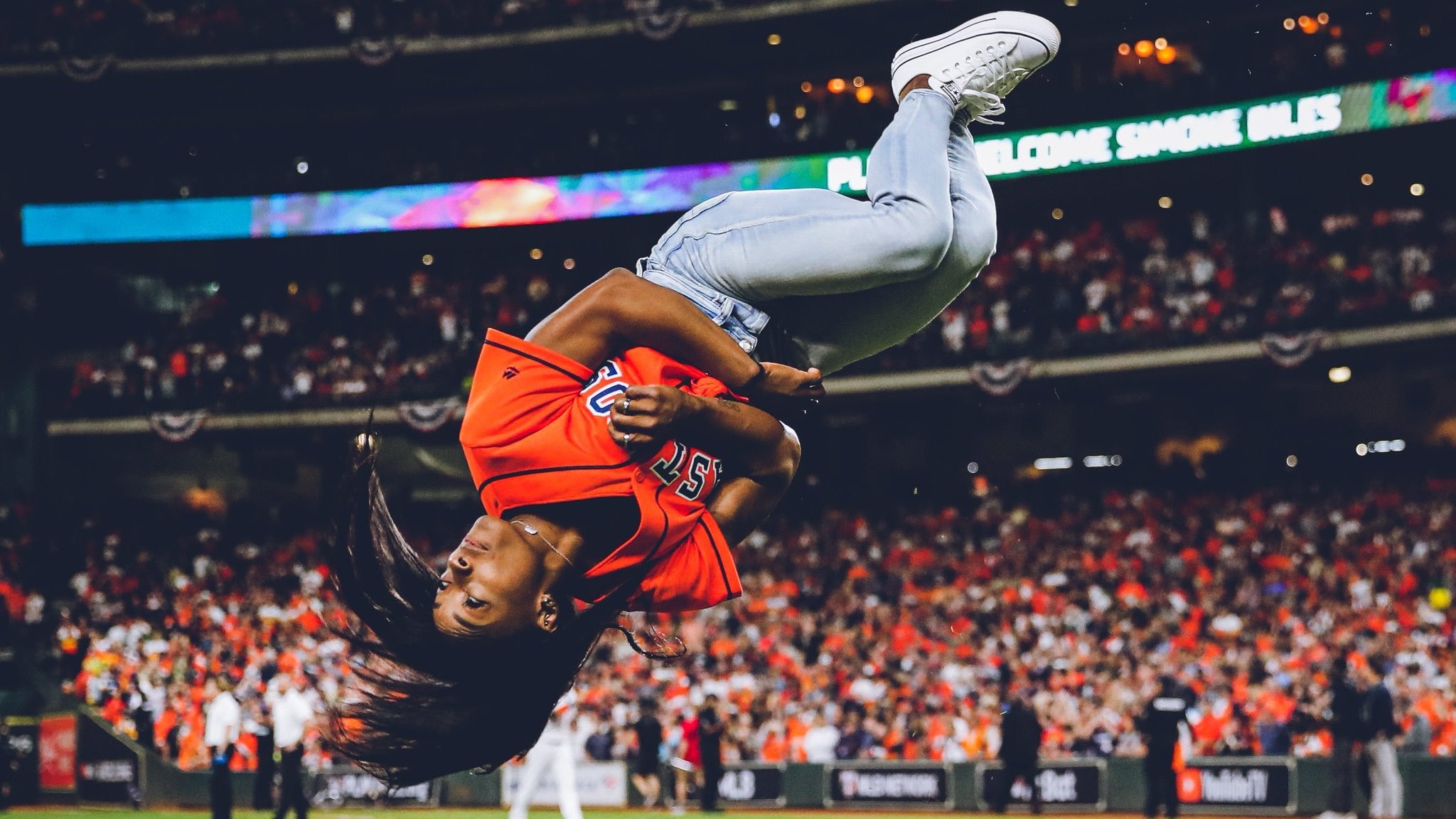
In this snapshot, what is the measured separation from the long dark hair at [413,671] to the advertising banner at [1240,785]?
1445 cm

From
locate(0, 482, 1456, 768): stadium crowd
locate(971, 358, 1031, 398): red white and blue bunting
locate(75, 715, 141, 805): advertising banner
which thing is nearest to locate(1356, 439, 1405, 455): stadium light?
locate(0, 482, 1456, 768): stadium crowd

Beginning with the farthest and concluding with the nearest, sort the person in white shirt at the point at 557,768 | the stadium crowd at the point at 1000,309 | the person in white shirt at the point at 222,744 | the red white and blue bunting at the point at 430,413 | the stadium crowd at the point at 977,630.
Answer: the red white and blue bunting at the point at 430,413 → the stadium crowd at the point at 1000,309 → the stadium crowd at the point at 977,630 → the person in white shirt at the point at 222,744 → the person in white shirt at the point at 557,768

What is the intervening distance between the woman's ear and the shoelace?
186 cm

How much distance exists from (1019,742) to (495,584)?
14.0 metres

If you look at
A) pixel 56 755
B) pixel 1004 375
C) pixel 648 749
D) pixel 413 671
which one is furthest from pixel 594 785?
pixel 413 671

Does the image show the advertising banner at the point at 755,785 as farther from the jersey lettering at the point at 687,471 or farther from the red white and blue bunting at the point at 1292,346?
the jersey lettering at the point at 687,471

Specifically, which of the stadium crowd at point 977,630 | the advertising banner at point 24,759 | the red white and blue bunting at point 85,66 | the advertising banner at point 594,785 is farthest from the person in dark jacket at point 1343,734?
the red white and blue bunting at point 85,66

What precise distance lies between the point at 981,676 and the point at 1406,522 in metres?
6.44

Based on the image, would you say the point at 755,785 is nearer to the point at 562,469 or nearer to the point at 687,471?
the point at 687,471

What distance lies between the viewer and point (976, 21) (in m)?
4.59

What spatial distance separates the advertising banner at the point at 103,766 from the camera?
70.4 ft

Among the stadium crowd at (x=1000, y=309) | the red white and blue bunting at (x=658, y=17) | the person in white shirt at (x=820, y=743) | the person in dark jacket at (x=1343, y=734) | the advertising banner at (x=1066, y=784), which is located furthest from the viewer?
the red white and blue bunting at (x=658, y=17)

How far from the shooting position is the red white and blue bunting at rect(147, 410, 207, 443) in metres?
27.7

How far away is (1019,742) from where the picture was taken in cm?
1692
